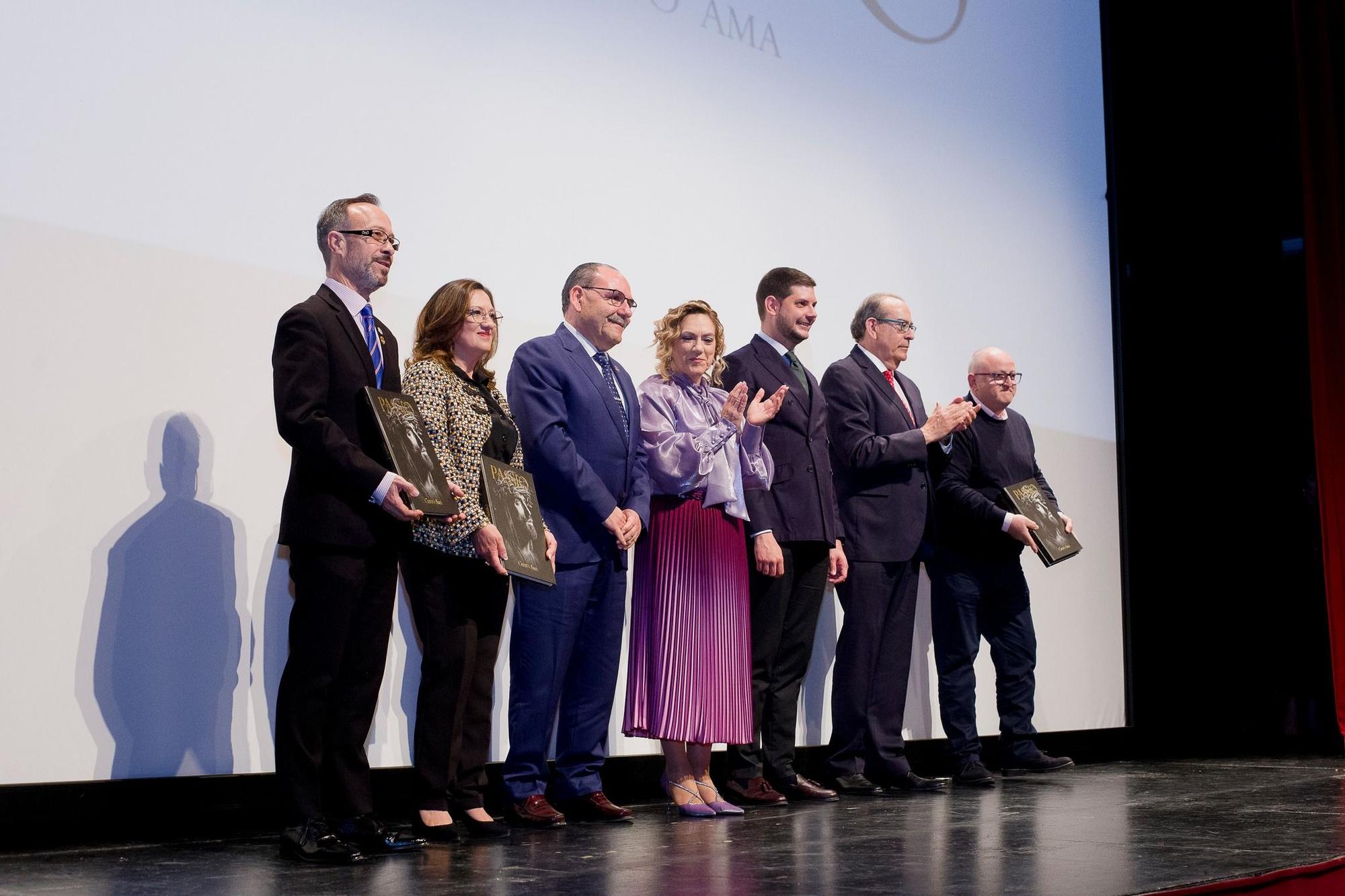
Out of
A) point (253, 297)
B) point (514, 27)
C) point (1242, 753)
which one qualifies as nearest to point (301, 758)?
point (253, 297)

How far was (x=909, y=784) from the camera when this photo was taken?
423cm

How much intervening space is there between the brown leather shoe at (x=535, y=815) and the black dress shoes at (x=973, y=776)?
5.21ft

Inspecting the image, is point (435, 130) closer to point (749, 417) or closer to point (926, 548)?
point (749, 417)

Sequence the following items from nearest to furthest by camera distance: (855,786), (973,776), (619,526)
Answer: (619,526) < (855,786) < (973,776)

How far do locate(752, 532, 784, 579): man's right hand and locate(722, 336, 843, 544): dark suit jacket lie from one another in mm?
48

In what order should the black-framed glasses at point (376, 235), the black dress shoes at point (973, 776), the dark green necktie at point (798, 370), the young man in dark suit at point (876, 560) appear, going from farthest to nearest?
1. the black dress shoes at point (973, 776)
2. the young man in dark suit at point (876, 560)
3. the dark green necktie at point (798, 370)
4. the black-framed glasses at point (376, 235)

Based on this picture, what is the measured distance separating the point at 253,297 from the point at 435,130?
2.41ft

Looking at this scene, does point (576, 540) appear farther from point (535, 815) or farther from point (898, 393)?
point (898, 393)

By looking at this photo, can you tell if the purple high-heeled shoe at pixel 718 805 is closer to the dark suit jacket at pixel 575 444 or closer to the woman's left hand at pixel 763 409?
the dark suit jacket at pixel 575 444

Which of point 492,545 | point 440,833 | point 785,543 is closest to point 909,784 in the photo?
point 785,543

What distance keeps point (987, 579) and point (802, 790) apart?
1.13m

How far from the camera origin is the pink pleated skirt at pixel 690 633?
3.57 m

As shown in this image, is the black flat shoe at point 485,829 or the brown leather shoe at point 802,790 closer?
the black flat shoe at point 485,829

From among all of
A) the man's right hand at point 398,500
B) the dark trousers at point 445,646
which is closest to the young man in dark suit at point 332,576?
the man's right hand at point 398,500
